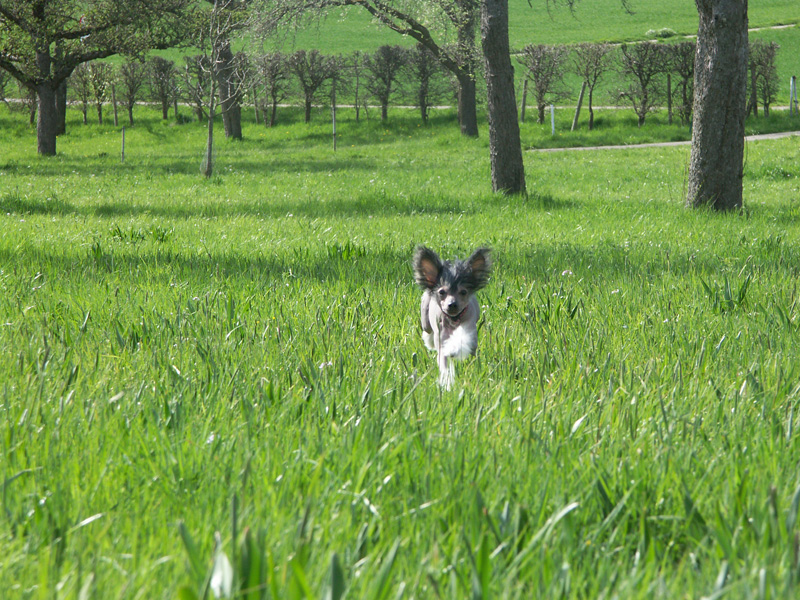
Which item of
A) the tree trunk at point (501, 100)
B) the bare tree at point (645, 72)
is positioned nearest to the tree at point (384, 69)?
the bare tree at point (645, 72)

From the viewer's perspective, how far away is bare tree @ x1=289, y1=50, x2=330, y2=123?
40469mm

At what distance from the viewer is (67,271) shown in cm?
603

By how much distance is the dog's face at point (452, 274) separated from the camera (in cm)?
368

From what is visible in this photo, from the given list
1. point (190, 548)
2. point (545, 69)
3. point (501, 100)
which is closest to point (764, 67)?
point (545, 69)

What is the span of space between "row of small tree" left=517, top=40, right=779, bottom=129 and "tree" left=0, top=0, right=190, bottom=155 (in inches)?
750

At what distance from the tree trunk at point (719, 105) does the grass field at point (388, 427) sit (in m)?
2.98

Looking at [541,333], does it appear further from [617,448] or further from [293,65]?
[293,65]

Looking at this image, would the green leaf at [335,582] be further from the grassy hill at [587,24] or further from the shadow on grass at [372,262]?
the grassy hill at [587,24]

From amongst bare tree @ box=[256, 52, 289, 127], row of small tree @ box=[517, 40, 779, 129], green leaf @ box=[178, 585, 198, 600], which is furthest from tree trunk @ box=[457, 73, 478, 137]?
green leaf @ box=[178, 585, 198, 600]

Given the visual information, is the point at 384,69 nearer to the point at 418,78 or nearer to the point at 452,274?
the point at 418,78

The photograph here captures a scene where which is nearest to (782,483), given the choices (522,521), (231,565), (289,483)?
(522,521)

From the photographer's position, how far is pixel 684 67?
34.4m

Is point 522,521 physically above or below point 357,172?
below

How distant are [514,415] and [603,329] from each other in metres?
1.77
